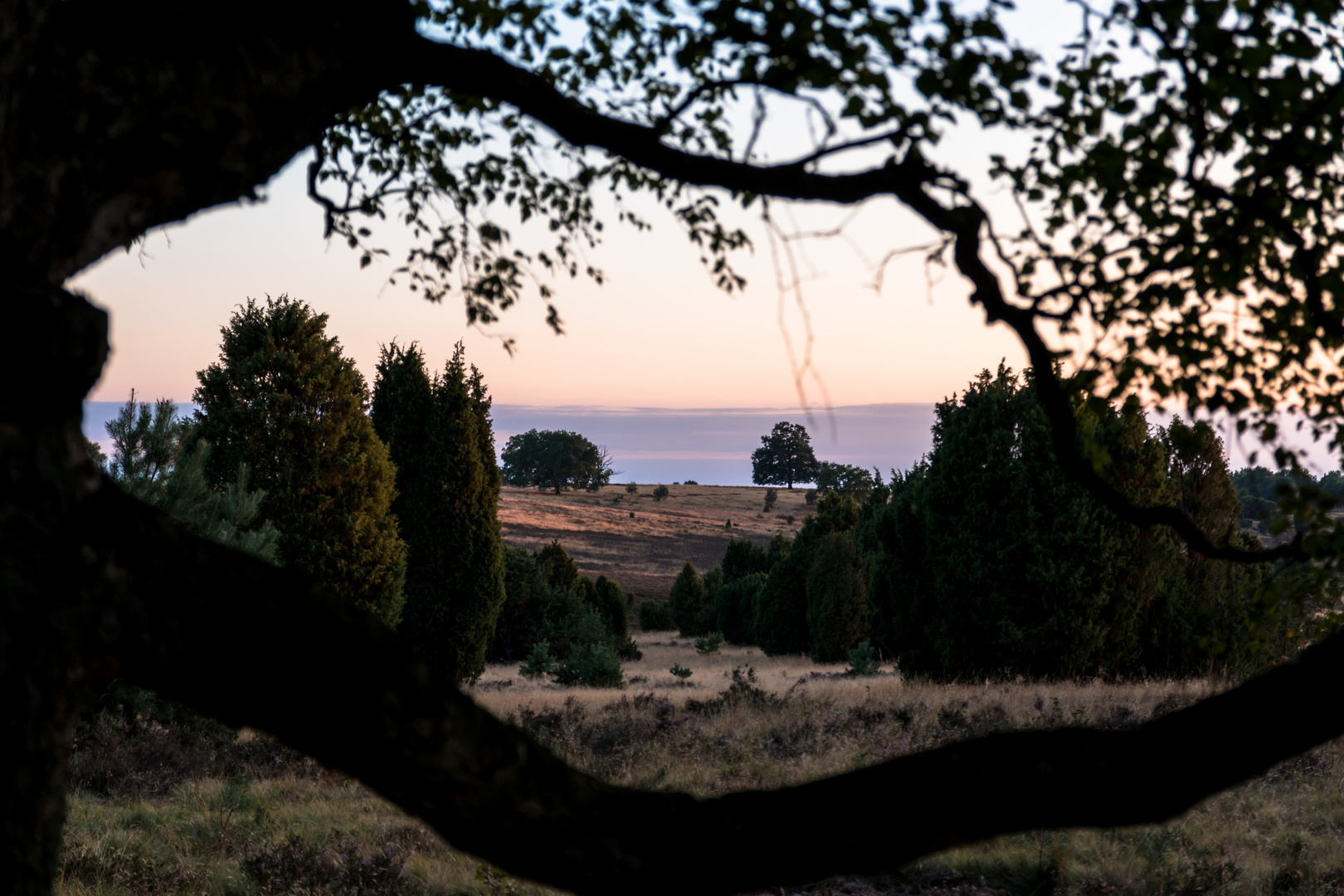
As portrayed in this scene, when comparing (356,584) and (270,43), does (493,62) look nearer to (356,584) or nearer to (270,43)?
(270,43)

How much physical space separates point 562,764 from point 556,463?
95615mm

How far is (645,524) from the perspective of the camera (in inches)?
3066

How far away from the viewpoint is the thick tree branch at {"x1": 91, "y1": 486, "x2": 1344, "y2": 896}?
1.88 m

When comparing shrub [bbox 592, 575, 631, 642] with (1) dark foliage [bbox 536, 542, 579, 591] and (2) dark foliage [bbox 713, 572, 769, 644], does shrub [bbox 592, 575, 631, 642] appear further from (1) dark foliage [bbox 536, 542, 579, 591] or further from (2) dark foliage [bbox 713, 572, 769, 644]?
(2) dark foliage [bbox 713, 572, 769, 644]

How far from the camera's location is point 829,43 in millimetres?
2682

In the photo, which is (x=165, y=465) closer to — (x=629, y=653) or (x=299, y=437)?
(x=299, y=437)

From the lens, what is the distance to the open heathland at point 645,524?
64.0 meters

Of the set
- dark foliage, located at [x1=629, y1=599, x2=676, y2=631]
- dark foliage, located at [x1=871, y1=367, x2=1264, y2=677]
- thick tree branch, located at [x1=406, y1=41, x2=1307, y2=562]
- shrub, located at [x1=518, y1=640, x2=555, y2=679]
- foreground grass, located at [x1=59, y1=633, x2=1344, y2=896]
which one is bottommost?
dark foliage, located at [x1=629, y1=599, x2=676, y2=631]

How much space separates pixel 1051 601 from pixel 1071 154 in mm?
13676

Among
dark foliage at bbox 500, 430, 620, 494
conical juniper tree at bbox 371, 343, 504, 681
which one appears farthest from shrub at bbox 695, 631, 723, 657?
dark foliage at bbox 500, 430, 620, 494

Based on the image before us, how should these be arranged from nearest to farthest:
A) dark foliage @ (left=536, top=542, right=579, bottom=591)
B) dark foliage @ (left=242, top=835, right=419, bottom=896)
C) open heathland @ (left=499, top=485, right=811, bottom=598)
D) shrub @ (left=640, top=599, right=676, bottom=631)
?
dark foliage @ (left=242, top=835, right=419, bottom=896)
dark foliage @ (left=536, top=542, right=579, bottom=591)
shrub @ (left=640, top=599, right=676, bottom=631)
open heathland @ (left=499, top=485, right=811, bottom=598)

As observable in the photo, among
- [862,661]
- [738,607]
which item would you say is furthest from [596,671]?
[738,607]

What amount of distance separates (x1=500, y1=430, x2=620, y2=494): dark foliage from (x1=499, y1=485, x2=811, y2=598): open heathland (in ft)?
7.89

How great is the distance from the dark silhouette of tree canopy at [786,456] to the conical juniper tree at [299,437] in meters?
89.5
